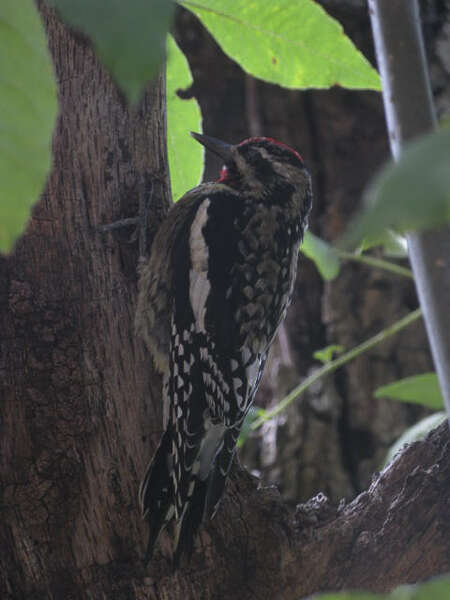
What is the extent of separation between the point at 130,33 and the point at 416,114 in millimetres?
597

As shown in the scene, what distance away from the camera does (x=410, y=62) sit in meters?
0.87

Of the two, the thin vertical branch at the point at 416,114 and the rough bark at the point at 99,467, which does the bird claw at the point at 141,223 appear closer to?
the rough bark at the point at 99,467

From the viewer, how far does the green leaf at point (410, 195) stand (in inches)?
9.5

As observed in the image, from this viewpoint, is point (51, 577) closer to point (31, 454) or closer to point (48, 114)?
point (31, 454)

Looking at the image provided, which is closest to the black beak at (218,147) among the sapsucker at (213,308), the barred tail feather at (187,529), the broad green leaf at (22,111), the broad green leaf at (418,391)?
the sapsucker at (213,308)

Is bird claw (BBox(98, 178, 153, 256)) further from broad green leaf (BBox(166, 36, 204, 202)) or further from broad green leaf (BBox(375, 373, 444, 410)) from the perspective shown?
broad green leaf (BBox(375, 373, 444, 410))

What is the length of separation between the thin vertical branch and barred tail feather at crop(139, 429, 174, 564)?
63 cm

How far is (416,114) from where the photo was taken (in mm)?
829

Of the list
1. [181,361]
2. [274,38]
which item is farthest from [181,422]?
[274,38]

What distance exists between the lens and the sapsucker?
1.35 metres

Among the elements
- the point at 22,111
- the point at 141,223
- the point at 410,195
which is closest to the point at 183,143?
the point at 141,223

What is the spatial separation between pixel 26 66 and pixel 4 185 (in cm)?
7

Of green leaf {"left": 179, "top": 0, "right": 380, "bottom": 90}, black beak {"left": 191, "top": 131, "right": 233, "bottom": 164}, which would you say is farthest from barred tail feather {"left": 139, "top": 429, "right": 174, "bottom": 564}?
black beak {"left": 191, "top": 131, "right": 233, "bottom": 164}

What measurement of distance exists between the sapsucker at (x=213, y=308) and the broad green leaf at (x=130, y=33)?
1.06m
